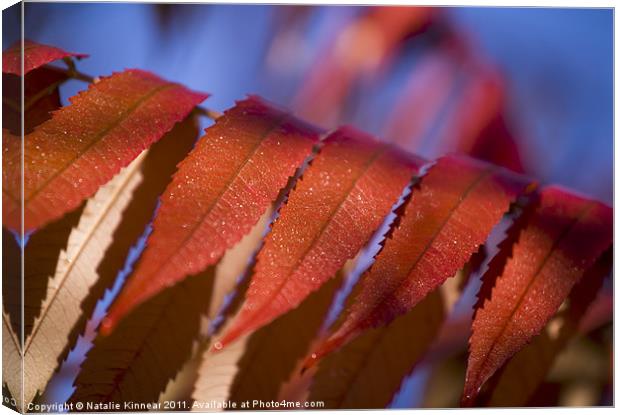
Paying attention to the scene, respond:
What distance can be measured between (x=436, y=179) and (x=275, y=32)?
13.7 inches

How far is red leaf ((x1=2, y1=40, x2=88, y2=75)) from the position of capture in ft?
1.73

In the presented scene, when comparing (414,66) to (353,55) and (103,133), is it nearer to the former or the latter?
(353,55)

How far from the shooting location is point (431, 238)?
1.61 feet

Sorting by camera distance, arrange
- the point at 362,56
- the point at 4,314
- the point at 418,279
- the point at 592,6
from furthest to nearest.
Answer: the point at 362,56 → the point at 592,6 → the point at 4,314 → the point at 418,279

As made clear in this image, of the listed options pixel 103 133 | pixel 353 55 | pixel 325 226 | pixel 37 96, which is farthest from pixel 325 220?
pixel 353 55

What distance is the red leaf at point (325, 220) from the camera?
16.9 inches

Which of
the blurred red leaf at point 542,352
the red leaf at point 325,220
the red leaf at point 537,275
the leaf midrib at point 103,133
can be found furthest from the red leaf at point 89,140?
the blurred red leaf at point 542,352

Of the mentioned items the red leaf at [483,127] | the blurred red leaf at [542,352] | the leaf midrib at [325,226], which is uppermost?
the leaf midrib at [325,226]

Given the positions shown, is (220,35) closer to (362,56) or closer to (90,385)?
(362,56)

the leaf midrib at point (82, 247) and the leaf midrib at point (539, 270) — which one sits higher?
the leaf midrib at point (539, 270)

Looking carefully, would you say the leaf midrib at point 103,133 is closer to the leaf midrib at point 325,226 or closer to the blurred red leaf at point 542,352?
the leaf midrib at point 325,226

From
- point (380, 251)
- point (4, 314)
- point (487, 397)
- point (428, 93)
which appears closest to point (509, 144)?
point (428, 93)

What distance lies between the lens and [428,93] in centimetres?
94

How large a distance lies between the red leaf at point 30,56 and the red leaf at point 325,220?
0.21 m
